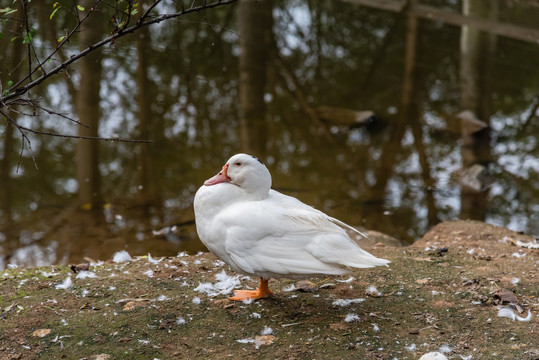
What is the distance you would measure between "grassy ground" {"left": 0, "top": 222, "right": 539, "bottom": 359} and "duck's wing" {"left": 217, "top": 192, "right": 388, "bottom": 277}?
39 cm

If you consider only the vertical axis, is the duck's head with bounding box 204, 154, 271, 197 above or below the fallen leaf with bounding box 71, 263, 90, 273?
Answer: above

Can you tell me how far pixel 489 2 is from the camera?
15781mm

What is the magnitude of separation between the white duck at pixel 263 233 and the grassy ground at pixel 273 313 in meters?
0.35

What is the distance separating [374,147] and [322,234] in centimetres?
576

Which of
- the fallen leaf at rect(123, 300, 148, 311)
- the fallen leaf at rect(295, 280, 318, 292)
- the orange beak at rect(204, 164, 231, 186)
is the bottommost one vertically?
the fallen leaf at rect(295, 280, 318, 292)

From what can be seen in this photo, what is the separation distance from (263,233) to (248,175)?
0.44 m

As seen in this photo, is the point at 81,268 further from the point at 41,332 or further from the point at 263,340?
the point at 263,340

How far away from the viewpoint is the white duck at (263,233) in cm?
379

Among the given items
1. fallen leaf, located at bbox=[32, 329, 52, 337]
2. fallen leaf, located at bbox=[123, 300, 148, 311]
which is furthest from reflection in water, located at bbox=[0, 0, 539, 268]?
fallen leaf, located at bbox=[32, 329, 52, 337]

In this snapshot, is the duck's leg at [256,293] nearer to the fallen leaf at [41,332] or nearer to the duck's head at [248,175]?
the duck's head at [248,175]

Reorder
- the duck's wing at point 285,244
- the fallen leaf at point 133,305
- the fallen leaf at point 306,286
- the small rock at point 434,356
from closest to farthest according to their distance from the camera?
the small rock at point 434,356 < the duck's wing at point 285,244 < the fallen leaf at point 133,305 < the fallen leaf at point 306,286

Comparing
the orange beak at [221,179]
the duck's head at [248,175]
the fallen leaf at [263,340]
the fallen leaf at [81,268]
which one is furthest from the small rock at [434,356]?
the fallen leaf at [81,268]

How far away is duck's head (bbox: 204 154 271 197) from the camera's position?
4086 mm

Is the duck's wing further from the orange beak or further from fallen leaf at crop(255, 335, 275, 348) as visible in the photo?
fallen leaf at crop(255, 335, 275, 348)
